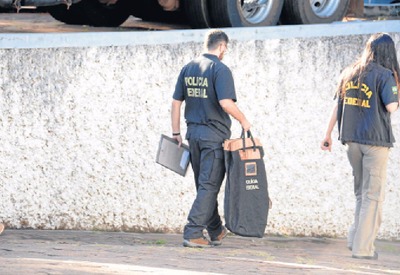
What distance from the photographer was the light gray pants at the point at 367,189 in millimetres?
7234

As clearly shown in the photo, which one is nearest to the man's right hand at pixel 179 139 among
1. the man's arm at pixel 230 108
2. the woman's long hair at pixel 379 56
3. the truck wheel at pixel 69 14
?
the man's arm at pixel 230 108

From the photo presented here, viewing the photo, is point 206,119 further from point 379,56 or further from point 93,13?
point 93,13

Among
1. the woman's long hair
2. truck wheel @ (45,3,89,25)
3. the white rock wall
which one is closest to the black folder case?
the white rock wall

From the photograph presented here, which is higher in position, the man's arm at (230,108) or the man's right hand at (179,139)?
the man's arm at (230,108)

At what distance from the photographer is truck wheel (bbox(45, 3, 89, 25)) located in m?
11.1

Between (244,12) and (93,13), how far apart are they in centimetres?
174

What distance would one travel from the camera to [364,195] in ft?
24.0

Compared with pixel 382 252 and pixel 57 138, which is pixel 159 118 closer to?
pixel 57 138

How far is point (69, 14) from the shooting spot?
11.3 metres

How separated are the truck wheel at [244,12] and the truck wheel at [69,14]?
5.67 ft

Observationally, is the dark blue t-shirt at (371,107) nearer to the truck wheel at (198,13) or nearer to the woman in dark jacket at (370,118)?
the woman in dark jacket at (370,118)

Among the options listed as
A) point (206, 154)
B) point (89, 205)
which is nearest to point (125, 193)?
point (89, 205)

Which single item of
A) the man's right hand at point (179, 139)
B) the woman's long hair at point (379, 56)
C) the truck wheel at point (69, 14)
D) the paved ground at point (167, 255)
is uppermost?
the truck wheel at point (69, 14)

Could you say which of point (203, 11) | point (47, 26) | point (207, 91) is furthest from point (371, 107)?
point (47, 26)
